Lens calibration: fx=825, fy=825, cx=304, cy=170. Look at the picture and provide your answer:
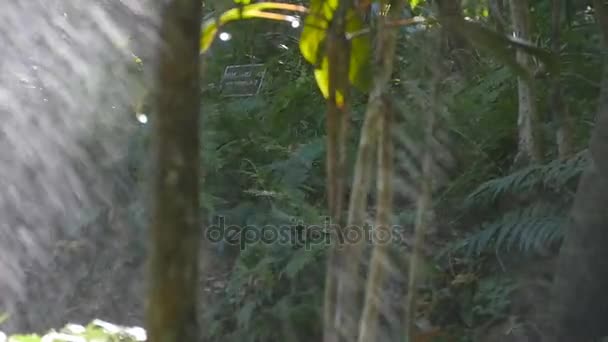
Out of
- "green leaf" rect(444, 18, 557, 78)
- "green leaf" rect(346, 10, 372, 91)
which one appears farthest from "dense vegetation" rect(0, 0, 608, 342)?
"green leaf" rect(444, 18, 557, 78)

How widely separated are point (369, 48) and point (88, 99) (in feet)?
8.43

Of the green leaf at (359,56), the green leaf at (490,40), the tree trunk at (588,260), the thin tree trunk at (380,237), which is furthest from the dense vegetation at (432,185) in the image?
the thin tree trunk at (380,237)

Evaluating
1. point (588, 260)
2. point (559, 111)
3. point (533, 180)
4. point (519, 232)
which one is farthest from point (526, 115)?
point (588, 260)

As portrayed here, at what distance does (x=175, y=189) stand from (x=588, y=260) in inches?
70.3

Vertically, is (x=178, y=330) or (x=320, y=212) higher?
(x=320, y=212)

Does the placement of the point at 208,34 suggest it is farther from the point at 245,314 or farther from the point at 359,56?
the point at 245,314

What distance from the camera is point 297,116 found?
16.2 ft

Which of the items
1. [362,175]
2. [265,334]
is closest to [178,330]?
[362,175]

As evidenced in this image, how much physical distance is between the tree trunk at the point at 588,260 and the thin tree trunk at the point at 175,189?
1.72m

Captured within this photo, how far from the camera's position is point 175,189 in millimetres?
1232

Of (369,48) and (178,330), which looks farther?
(369,48)

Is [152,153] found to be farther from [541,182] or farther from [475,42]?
[541,182]

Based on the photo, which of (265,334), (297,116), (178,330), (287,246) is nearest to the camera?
(178,330)

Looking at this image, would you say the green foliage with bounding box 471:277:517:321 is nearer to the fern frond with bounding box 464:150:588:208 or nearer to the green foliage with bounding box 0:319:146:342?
the fern frond with bounding box 464:150:588:208
